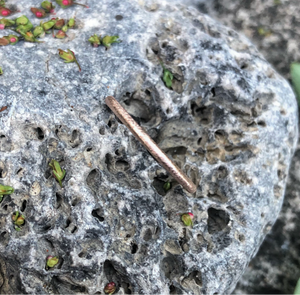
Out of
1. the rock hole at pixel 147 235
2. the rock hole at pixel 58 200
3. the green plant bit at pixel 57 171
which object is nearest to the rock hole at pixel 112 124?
the green plant bit at pixel 57 171

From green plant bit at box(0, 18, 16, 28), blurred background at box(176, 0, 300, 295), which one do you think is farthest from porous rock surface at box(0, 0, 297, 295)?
blurred background at box(176, 0, 300, 295)

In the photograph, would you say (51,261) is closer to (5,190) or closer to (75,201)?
(75,201)

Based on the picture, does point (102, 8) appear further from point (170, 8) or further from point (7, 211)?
point (7, 211)

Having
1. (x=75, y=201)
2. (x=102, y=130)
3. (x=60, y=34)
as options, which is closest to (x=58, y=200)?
(x=75, y=201)

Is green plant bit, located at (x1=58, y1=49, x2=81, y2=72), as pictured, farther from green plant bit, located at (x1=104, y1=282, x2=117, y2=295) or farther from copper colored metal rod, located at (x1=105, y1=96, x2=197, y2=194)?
green plant bit, located at (x1=104, y1=282, x2=117, y2=295)

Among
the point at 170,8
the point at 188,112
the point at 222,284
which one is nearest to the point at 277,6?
the point at 170,8
